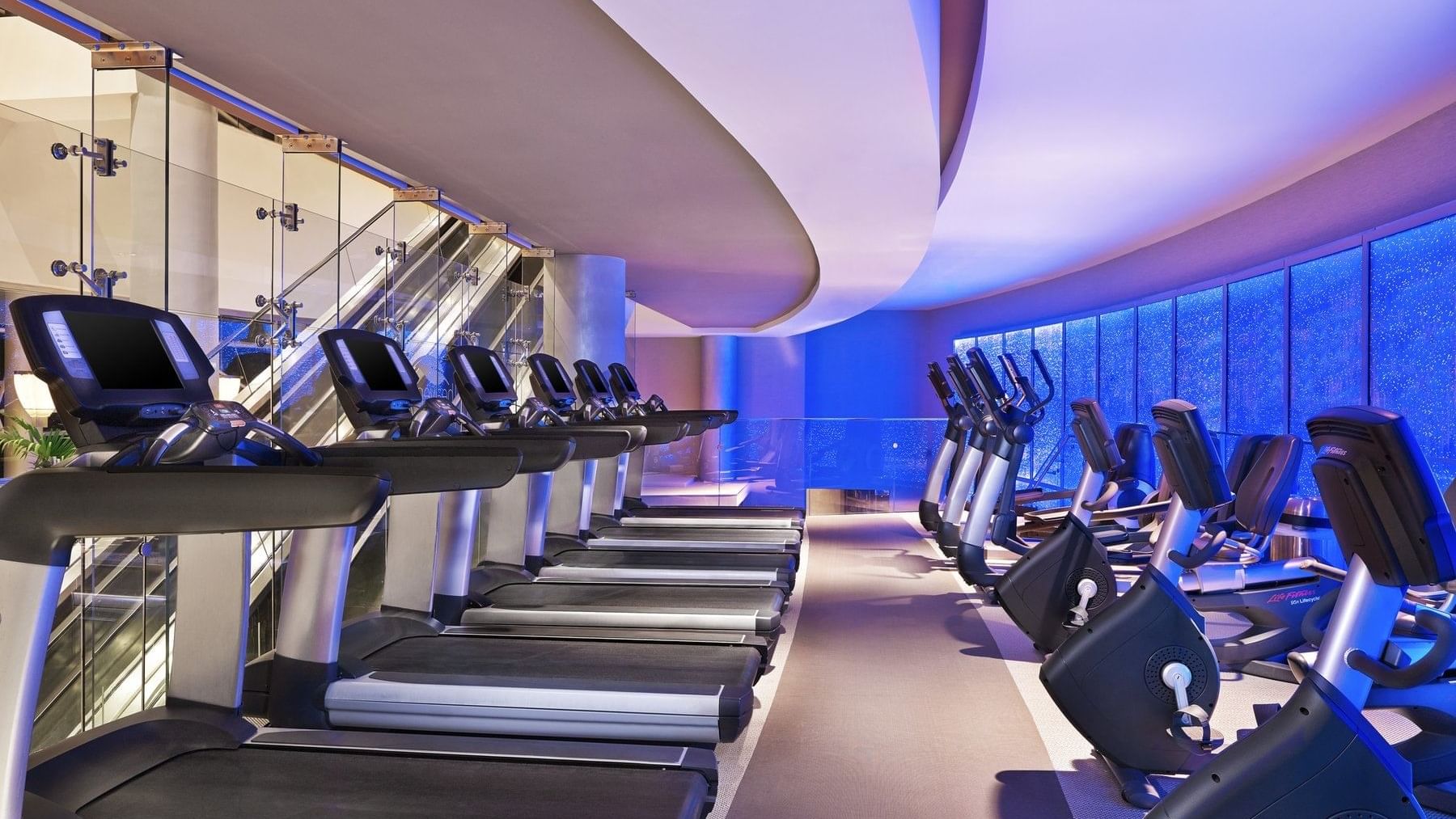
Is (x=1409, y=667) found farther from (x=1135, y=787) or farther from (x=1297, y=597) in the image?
(x=1297, y=597)

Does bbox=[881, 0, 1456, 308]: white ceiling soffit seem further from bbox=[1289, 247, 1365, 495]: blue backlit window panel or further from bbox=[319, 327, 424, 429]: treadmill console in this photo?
bbox=[319, 327, 424, 429]: treadmill console

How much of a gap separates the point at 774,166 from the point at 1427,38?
263 cm

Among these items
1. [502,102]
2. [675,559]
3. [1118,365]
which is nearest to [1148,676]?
[675,559]

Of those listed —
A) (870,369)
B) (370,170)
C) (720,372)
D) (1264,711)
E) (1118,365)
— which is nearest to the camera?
(1264,711)

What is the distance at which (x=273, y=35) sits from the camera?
331 centimetres

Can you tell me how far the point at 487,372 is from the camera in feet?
14.4

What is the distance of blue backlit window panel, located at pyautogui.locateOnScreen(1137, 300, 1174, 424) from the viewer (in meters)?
8.15

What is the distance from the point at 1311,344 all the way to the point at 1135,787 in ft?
14.5

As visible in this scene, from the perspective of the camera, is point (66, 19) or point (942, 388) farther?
point (942, 388)

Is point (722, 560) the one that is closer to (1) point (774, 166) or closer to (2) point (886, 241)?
(1) point (774, 166)

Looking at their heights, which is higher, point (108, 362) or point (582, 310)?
point (582, 310)

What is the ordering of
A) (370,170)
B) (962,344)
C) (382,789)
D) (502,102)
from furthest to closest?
1. (962,344)
2. (370,170)
3. (502,102)
4. (382,789)

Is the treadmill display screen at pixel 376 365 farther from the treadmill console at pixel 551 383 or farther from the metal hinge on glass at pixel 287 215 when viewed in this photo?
the treadmill console at pixel 551 383

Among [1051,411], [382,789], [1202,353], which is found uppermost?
[1202,353]
